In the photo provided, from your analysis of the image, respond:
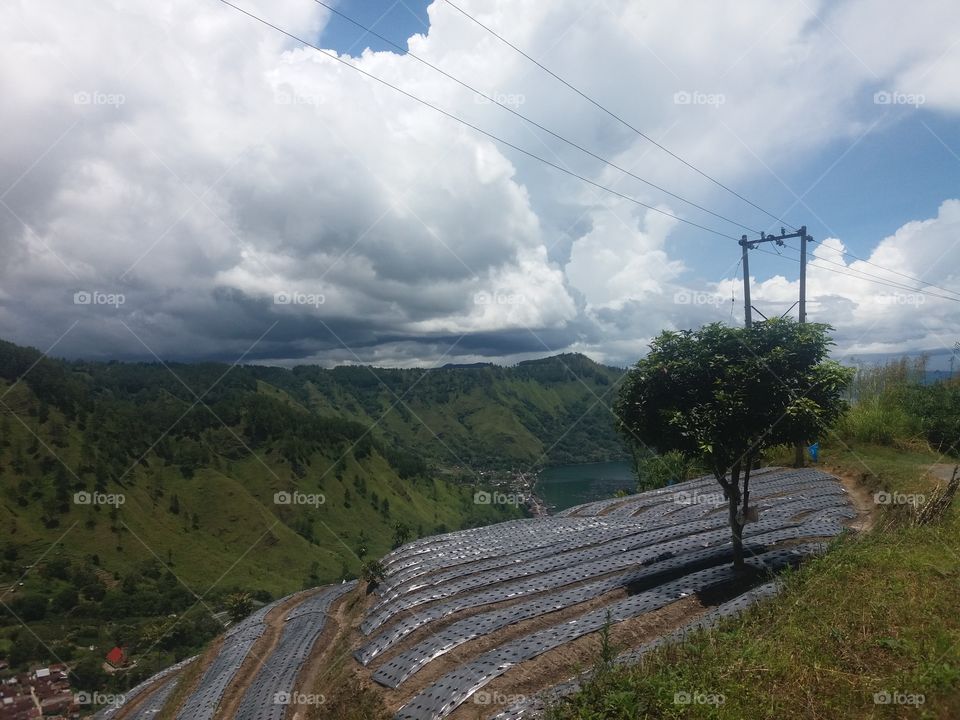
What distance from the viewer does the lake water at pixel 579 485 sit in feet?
457

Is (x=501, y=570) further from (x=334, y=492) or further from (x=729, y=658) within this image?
(x=334, y=492)

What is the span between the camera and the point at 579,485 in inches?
6535

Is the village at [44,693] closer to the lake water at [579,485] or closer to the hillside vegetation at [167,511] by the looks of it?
the hillside vegetation at [167,511]

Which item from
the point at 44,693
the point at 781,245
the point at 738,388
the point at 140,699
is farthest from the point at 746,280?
the point at 44,693

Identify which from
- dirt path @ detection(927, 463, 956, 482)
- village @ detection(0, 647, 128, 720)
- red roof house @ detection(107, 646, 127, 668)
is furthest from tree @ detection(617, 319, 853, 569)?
red roof house @ detection(107, 646, 127, 668)

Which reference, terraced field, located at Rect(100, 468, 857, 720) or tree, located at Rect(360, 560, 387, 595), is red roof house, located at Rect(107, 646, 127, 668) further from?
tree, located at Rect(360, 560, 387, 595)

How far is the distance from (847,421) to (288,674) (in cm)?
2204

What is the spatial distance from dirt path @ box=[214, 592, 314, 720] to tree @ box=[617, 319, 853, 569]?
922cm

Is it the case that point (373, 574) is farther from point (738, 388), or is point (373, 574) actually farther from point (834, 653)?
point (834, 653)

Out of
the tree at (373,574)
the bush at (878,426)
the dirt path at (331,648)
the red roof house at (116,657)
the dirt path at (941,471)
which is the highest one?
the bush at (878,426)

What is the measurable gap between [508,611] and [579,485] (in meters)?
164

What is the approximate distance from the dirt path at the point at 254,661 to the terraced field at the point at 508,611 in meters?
0.04

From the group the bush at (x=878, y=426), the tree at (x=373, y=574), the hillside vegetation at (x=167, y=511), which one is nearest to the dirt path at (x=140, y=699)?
the tree at (x=373, y=574)

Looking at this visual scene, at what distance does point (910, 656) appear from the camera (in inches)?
228
